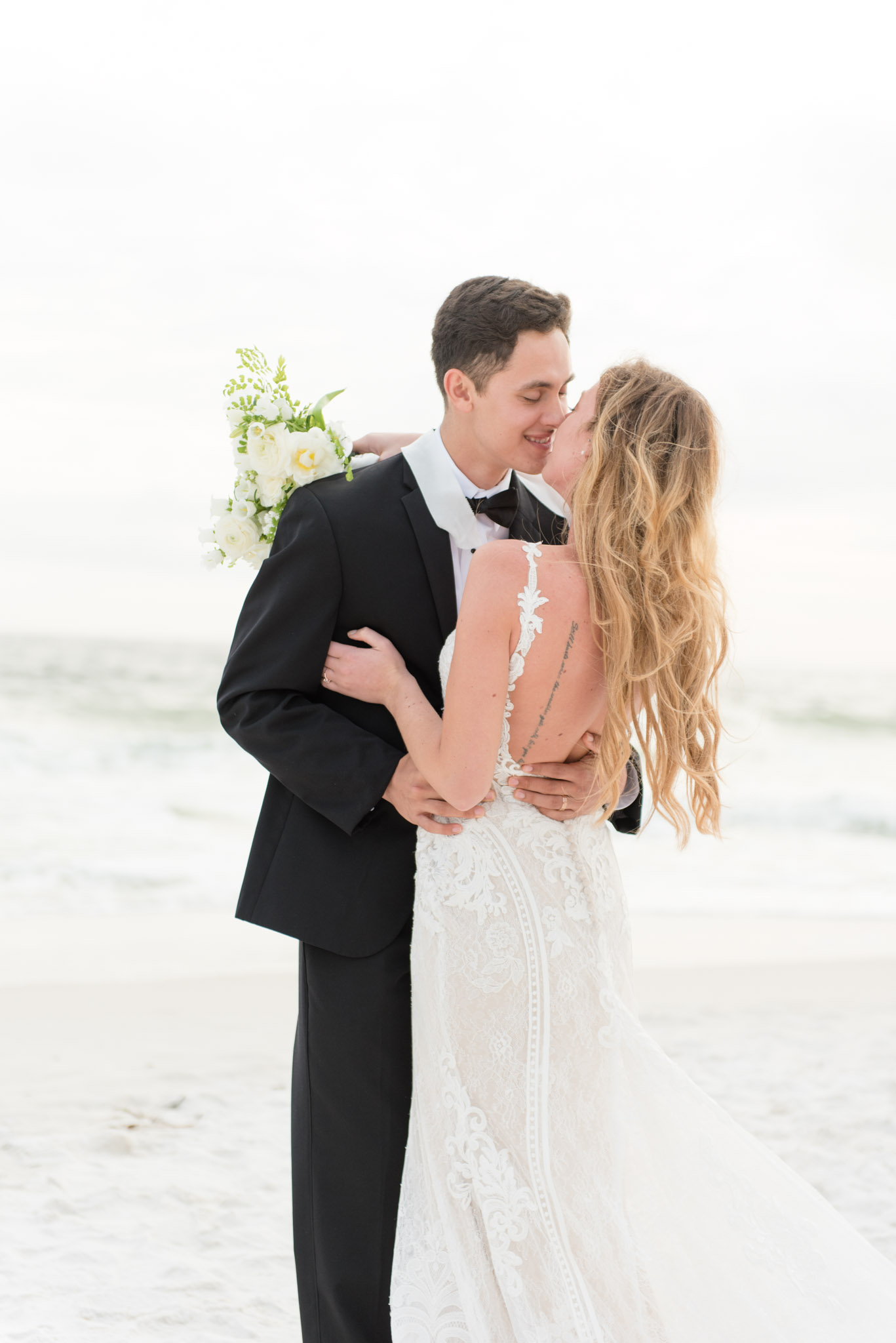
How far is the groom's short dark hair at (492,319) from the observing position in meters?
2.41

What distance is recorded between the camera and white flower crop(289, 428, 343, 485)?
94.6 inches

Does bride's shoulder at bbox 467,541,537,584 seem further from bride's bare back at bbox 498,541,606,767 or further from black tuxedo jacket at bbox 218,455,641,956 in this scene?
black tuxedo jacket at bbox 218,455,641,956

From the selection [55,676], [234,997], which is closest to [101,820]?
[234,997]

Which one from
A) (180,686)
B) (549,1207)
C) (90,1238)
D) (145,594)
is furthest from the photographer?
(145,594)

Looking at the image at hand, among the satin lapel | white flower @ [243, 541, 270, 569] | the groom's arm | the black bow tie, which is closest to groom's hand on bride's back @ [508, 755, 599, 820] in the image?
the groom's arm

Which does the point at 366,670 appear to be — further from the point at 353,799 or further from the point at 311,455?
the point at 311,455

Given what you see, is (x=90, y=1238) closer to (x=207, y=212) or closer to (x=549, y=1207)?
(x=549, y=1207)

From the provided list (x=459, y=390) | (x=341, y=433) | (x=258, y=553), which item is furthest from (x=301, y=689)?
(x=459, y=390)

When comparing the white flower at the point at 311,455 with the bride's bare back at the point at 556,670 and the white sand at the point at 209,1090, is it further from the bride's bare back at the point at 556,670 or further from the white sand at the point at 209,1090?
the white sand at the point at 209,1090

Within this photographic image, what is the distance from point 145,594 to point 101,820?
11.3 m

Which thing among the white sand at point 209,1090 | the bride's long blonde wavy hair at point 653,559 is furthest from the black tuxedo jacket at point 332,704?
the white sand at point 209,1090

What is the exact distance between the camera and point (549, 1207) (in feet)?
6.64

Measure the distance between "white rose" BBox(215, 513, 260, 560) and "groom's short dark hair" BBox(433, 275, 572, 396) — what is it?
22.7 inches

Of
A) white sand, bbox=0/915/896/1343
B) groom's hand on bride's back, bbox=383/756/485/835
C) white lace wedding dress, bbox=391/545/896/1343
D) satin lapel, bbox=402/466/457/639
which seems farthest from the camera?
white sand, bbox=0/915/896/1343
